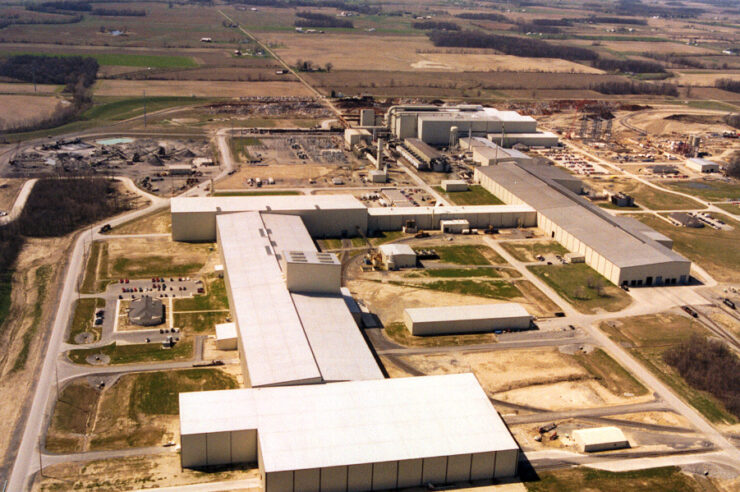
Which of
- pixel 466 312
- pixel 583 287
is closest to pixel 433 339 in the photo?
pixel 466 312

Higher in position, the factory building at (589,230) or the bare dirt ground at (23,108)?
the bare dirt ground at (23,108)

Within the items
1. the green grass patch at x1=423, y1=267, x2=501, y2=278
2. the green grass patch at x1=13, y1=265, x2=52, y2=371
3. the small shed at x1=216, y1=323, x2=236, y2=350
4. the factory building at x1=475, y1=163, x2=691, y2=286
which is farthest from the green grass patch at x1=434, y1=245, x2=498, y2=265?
the green grass patch at x1=13, y1=265, x2=52, y2=371

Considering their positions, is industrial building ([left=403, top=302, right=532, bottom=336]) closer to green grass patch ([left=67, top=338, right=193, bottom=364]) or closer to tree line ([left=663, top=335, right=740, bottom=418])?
tree line ([left=663, top=335, right=740, bottom=418])

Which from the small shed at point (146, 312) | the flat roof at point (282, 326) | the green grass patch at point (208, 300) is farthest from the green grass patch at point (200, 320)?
the flat roof at point (282, 326)

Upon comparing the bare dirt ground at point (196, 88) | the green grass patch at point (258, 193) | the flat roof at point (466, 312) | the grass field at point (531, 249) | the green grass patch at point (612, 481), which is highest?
the bare dirt ground at point (196, 88)

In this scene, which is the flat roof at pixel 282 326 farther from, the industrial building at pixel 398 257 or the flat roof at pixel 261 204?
the flat roof at pixel 261 204

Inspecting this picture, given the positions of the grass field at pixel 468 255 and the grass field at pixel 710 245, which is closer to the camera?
the grass field at pixel 468 255

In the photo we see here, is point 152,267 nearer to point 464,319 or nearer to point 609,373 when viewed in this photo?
point 464,319

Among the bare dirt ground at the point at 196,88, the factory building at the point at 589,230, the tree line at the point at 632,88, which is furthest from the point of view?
the tree line at the point at 632,88

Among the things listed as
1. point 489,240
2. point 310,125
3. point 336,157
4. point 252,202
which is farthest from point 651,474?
point 310,125
